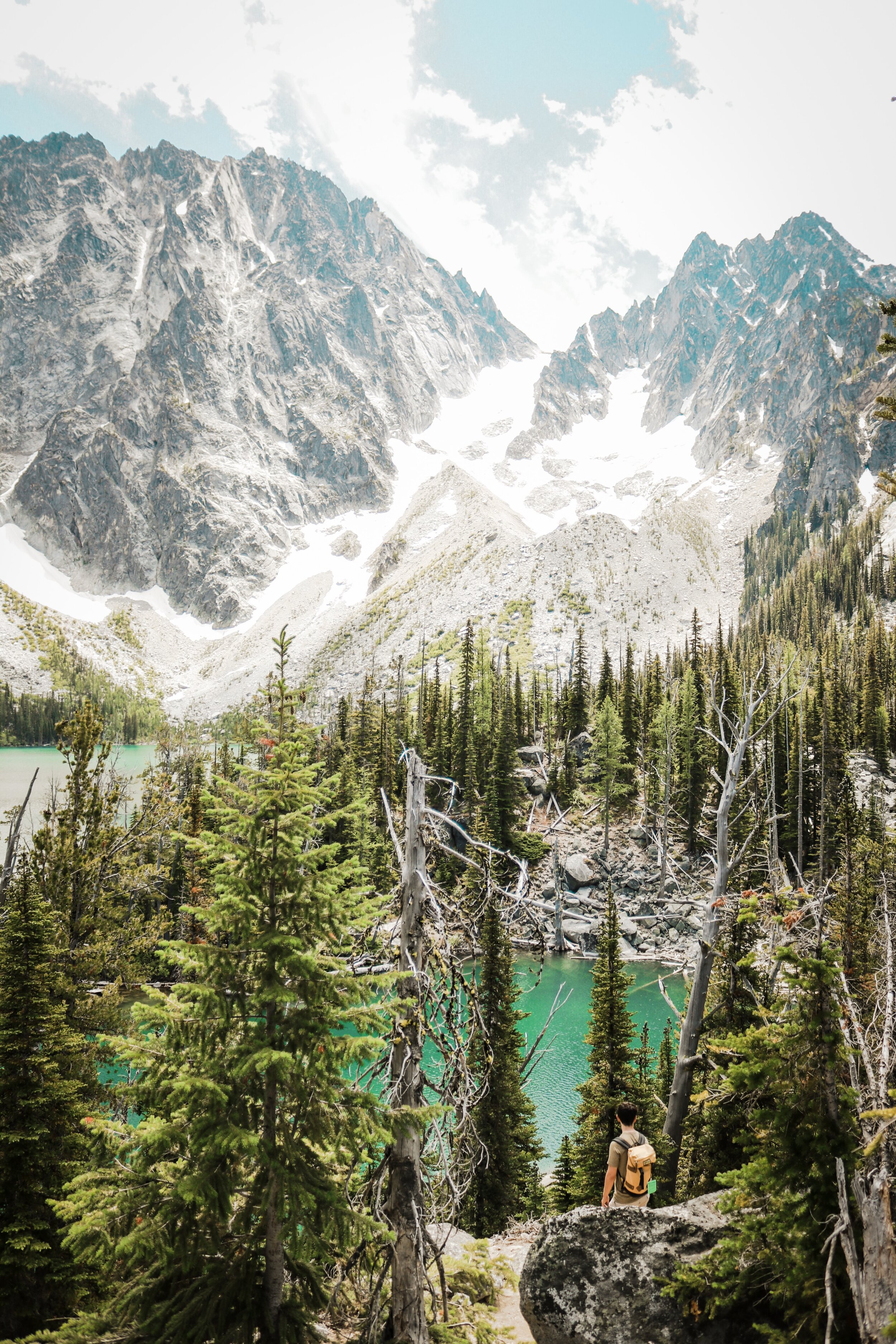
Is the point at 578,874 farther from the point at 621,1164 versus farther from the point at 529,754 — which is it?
the point at 621,1164

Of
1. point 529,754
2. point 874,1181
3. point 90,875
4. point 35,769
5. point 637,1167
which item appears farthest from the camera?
point 529,754

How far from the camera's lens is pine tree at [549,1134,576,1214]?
17.0 meters

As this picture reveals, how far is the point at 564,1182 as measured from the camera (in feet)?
58.0

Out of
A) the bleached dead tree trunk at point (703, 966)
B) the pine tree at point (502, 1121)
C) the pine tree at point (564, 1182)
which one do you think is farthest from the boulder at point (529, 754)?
the bleached dead tree trunk at point (703, 966)

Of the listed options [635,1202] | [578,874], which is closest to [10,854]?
[635,1202]

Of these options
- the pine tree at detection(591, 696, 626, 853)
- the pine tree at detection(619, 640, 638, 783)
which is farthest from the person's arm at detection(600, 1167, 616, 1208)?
the pine tree at detection(619, 640, 638, 783)

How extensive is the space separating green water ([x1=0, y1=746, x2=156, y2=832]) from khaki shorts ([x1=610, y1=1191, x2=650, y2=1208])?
38451 millimetres

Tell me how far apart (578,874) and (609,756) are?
10.8m

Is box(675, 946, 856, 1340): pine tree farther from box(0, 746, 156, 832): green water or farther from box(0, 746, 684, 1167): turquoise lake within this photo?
box(0, 746, 156, 832): green water

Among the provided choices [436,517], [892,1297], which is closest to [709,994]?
[892,1297]

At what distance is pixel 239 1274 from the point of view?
5973 millimetres

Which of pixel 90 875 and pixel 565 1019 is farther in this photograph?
pixel 565 1019

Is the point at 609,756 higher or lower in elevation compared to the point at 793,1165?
higher

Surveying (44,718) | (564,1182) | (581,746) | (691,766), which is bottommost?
(564,1182)
